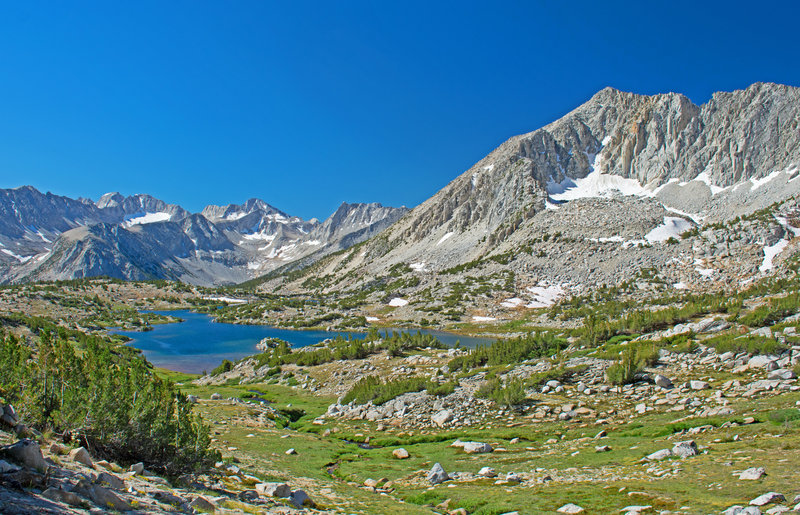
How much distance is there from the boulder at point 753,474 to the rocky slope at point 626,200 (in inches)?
3685

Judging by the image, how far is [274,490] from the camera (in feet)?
41.2

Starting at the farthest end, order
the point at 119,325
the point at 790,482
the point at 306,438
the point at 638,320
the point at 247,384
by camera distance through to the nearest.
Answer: the point at 119,325
the point at 247,384
the point at 638,320
the point at 306,438
the point at 790,482

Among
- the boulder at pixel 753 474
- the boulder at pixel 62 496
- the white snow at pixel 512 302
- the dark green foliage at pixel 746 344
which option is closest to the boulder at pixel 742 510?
the boulder at pixel 753 474

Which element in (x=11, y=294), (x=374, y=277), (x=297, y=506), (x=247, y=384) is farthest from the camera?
(x=374, y=277)

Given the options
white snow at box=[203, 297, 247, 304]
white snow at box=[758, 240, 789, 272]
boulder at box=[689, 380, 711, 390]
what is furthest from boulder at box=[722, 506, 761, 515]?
white snow at box=[203, 297, 247, 304]

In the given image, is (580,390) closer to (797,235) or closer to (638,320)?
(638,320)

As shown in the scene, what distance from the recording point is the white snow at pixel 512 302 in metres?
100

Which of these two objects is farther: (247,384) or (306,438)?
(247,384)

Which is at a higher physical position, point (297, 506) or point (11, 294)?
point (11, 294)

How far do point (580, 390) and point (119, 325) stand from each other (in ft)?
386

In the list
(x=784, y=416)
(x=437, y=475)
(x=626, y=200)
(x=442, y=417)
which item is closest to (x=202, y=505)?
(x=437, y=475)

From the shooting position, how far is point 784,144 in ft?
420

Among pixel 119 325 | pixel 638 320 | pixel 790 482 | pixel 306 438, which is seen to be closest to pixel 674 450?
pixel 790 482

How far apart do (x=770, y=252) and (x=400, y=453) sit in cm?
10603
